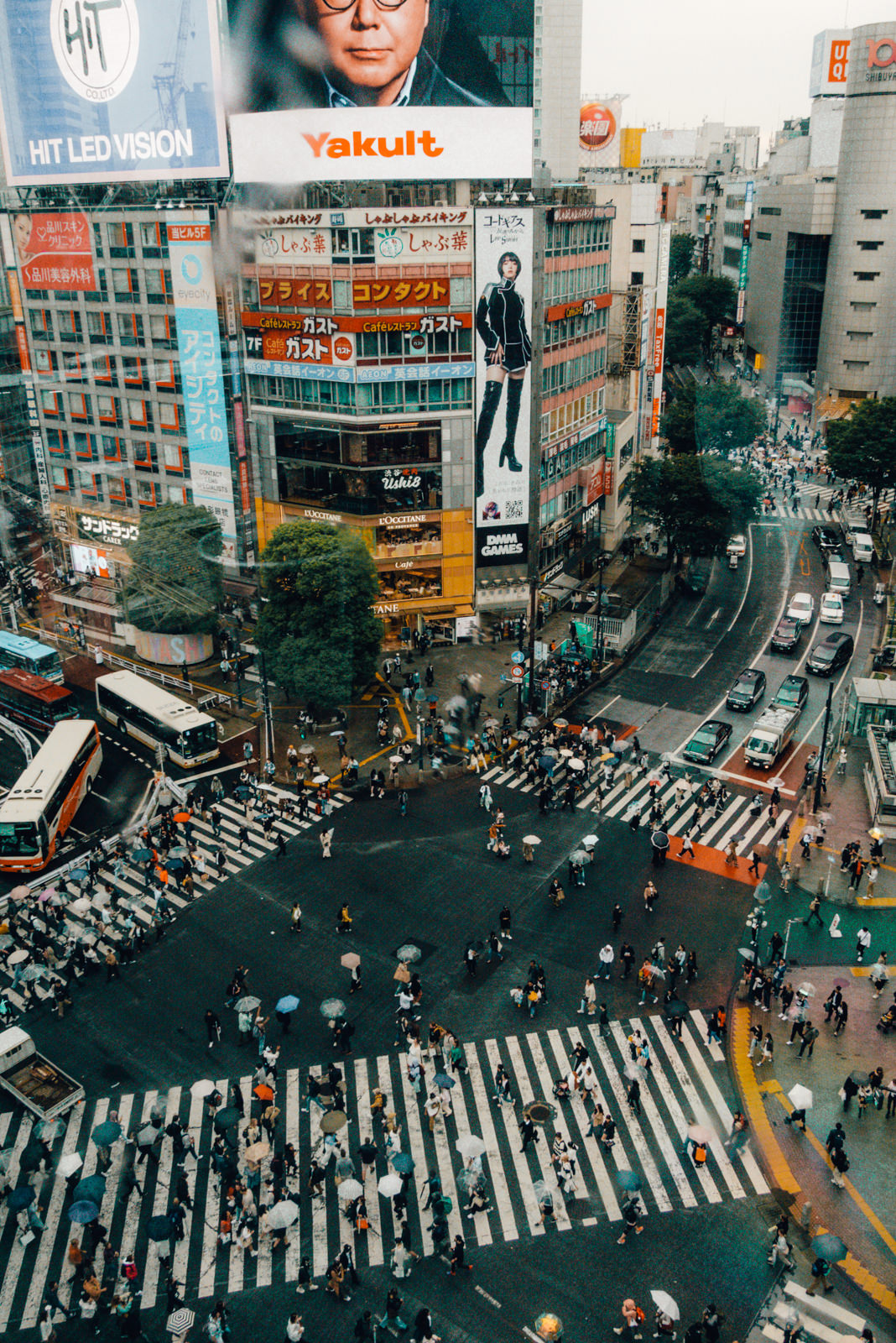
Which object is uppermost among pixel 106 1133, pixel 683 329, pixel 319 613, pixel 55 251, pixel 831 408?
pixel 55 251

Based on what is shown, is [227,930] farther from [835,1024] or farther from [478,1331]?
[835,1024]

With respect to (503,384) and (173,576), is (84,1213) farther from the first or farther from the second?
(503,384)

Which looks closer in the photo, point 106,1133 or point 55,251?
point 106,1133

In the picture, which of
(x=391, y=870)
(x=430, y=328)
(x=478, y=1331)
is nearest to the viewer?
(x=478, y=1331)

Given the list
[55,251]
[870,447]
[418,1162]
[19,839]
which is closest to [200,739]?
[19,839]

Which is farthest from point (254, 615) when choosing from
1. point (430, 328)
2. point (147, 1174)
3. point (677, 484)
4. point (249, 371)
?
point (147, 1174)

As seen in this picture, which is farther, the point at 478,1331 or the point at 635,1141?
the point at 635,1141

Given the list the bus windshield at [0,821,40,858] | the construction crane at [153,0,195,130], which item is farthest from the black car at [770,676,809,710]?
the construction crane at [153,0,195,130]

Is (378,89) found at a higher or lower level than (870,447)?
higher
